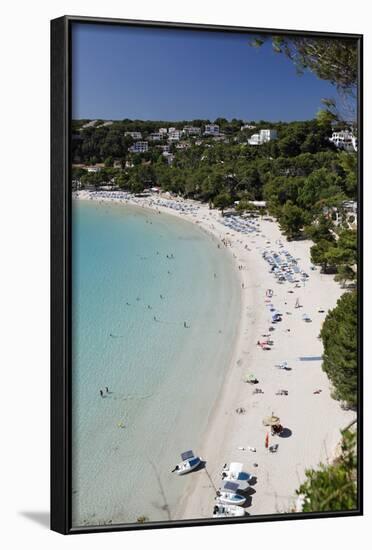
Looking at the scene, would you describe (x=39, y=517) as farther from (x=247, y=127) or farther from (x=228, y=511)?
(x=247, y=127)

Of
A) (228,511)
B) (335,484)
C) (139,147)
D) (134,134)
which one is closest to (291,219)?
(139,147)

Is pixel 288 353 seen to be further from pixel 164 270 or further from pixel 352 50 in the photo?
pixel 352 50

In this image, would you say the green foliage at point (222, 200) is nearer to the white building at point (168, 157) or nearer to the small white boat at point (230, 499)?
the white building at point (168, 157)

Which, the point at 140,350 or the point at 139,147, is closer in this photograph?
the point at 139,147

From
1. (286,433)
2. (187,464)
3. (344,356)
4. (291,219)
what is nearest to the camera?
(187,464)

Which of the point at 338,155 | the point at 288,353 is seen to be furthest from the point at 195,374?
the point at 338,155

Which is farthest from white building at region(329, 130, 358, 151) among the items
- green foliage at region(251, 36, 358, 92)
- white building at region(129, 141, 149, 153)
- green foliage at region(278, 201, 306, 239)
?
white building at region(129, 141, 149, 153)

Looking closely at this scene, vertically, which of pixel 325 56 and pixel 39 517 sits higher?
pixel 325 56

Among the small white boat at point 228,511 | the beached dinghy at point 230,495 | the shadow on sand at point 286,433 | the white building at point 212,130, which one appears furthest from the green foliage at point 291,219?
the small white boat at point 228,511
